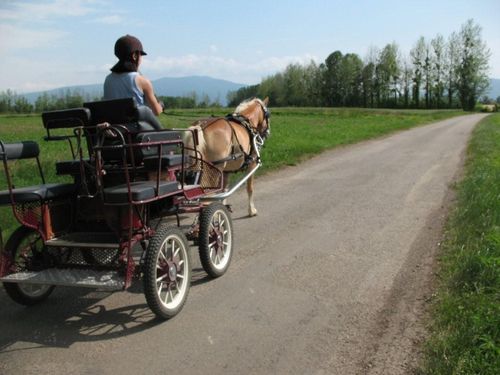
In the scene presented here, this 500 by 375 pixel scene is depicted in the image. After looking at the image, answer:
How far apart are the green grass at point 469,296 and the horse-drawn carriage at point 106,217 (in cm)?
229

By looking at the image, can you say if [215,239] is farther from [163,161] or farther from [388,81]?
[388,81]

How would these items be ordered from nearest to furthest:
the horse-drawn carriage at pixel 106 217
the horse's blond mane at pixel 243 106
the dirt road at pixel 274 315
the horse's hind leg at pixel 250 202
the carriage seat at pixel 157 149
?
the dirt road at pixel 274 315 < the horse-drawn carriage at pixel 106 217 < the carriage seat at pixel 157 149 < the horse's hind leg at pixel 250 202 < the horse's blond mane at pixel 243 106

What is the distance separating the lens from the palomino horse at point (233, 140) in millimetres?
7027

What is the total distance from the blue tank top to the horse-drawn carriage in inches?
19.2

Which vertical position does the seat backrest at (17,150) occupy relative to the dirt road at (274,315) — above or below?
above

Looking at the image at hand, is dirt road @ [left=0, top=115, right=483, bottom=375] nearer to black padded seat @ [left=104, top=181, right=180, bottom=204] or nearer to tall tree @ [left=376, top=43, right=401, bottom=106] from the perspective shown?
black padded seat @ [left=104, top=181, right=180, bottom=204]

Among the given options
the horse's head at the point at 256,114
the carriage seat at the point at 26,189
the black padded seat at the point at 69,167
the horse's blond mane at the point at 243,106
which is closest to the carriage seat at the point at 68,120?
the black padded seat at the point at 69,167

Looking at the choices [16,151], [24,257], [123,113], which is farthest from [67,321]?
[123,113]

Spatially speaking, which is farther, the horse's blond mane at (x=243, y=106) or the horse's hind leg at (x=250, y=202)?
the horse's blond mane at (x=243, y=106)

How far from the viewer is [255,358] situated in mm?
3672

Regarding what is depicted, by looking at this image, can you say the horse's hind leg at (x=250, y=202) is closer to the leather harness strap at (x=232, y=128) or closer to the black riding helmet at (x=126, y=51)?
the leather harness strap at (x=232, y=128)

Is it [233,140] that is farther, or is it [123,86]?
[233,140]

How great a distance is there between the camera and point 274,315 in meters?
4.39

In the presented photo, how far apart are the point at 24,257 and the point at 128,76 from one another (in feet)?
6.94
